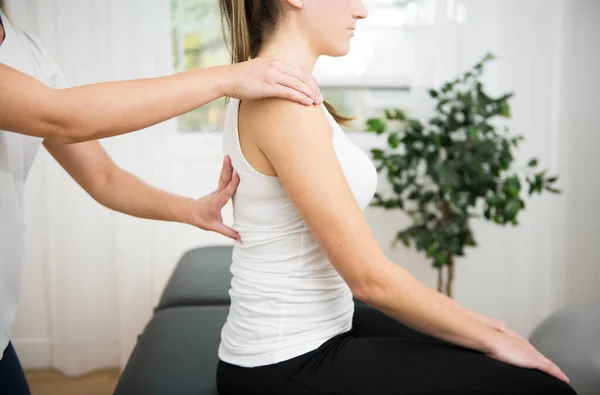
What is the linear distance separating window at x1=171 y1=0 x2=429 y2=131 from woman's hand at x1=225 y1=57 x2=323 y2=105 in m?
1.97

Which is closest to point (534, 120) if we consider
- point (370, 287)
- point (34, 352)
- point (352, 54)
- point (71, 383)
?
point (352, 54)

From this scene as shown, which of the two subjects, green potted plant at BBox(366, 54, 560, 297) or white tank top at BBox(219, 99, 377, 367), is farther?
green potted plant at BBox(366, 54, 560, 297)

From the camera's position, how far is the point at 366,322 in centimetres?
139

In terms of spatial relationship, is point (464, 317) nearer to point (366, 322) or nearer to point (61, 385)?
point (366, 322)

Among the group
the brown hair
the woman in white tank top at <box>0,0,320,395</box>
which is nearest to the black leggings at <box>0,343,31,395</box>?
the woman in white tank top at <box>0,0,320,395</box>

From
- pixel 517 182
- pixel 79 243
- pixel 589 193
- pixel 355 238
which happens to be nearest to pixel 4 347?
pixel 355 238

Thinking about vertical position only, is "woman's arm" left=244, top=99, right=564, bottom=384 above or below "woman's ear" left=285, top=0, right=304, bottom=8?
below

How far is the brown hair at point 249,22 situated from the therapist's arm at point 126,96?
232mm

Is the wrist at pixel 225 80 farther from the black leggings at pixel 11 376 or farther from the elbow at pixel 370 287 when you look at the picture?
the black leggings at pixel 11 376

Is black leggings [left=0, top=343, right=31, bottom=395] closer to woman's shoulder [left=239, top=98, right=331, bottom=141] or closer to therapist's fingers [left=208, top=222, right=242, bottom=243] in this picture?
therapist's fingers [left=208, top=222, right=242, bottom=243]

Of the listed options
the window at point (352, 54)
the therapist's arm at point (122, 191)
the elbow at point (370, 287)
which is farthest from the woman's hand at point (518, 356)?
the window at point (352, 54)

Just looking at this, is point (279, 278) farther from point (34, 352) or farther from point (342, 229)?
point (34, 352)

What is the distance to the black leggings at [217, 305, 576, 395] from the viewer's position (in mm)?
969

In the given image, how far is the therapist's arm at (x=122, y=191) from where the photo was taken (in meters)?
1.36
